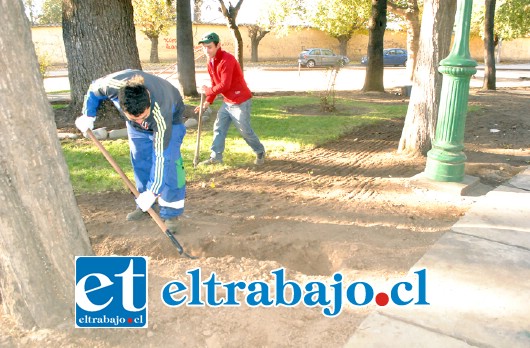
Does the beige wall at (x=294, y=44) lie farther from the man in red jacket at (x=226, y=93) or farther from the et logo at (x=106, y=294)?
the et logo at (x=106, y=294)

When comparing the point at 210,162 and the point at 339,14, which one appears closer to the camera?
the point at 210,162

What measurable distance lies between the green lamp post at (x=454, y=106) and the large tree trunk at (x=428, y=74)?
103cm

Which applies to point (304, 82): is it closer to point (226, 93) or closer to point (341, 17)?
point (341, 17)

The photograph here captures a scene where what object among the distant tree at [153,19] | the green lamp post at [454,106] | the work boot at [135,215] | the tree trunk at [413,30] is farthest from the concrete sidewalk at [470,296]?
the distant tree at [153,19]

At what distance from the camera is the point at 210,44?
5.80 metres

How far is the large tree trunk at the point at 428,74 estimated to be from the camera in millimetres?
5891

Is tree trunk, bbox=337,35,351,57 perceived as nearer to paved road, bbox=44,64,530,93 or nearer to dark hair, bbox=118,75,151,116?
paved road, bbox=44,64,530,93

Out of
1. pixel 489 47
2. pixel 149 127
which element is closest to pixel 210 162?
pixel 149 127

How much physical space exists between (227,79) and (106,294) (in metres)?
3.86

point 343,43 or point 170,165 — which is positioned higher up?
point 343,43

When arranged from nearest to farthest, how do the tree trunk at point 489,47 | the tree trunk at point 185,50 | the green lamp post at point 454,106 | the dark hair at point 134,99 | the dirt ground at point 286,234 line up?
1. the dirt ground at point 286,234
2. the dark hair at point 134,99
3. the green lamp post at point 454,106
4. the tree trunk at point 185,50
5. the tree trunk at point 489,47

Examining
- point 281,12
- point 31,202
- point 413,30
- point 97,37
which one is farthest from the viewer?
point 281,12

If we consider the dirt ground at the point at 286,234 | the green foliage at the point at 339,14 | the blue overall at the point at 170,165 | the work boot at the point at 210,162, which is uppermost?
the green foliage at the point at 339,14

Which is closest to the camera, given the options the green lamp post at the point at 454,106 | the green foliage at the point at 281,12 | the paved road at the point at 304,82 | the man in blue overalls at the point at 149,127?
the man in blue overalls at the point at 149,127
